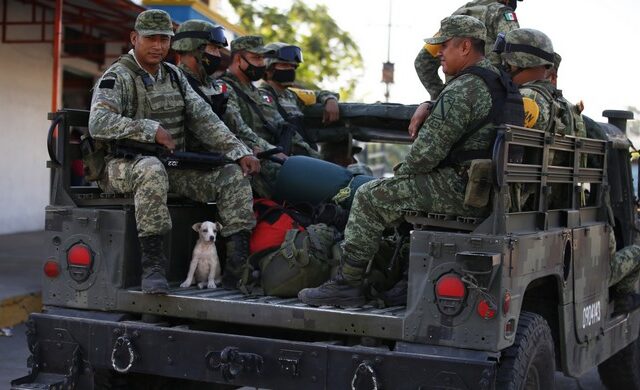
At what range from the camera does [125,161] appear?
17.9ft

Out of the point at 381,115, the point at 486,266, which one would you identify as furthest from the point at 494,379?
the point at 381,115

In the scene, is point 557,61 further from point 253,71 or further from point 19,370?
point 19,370

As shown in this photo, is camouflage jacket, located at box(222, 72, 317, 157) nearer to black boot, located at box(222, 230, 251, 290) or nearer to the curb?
black boot, located at box(222, 230, 251, 290)

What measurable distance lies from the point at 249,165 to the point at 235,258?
56 centimetres

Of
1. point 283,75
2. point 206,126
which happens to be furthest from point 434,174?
point 283,75

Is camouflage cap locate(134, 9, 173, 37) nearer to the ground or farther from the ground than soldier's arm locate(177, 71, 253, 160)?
farther from the ground

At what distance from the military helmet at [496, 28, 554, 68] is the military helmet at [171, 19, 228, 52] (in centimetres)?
192

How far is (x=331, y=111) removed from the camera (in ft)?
24.8

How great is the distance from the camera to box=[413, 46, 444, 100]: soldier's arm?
6.85 metres

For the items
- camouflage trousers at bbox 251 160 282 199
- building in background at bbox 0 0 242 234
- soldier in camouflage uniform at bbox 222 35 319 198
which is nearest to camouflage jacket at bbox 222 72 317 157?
soldier in camouflage uniform at bbox 222 35 319 198

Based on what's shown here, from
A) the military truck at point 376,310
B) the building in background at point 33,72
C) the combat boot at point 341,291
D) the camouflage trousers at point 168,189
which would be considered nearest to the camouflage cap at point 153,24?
the military truck at point 376,310

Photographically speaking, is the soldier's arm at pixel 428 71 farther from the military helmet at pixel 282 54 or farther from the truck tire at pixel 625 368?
the truck tire at pixel 625 368

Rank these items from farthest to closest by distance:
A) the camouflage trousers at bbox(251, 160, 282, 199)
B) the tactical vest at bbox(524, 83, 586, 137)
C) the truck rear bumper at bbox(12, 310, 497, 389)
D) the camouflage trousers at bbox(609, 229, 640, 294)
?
the camouflage trousers at bbox(251, 160, 282, 199)
the camouflage trousers at bbox(609, 229, 640, 294)
the tactical vest at bbox(524, 83, 586, 137)
the truck rear bumper at bbox(12, 310, 497, 389)

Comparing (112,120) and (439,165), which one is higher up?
(112,120)
